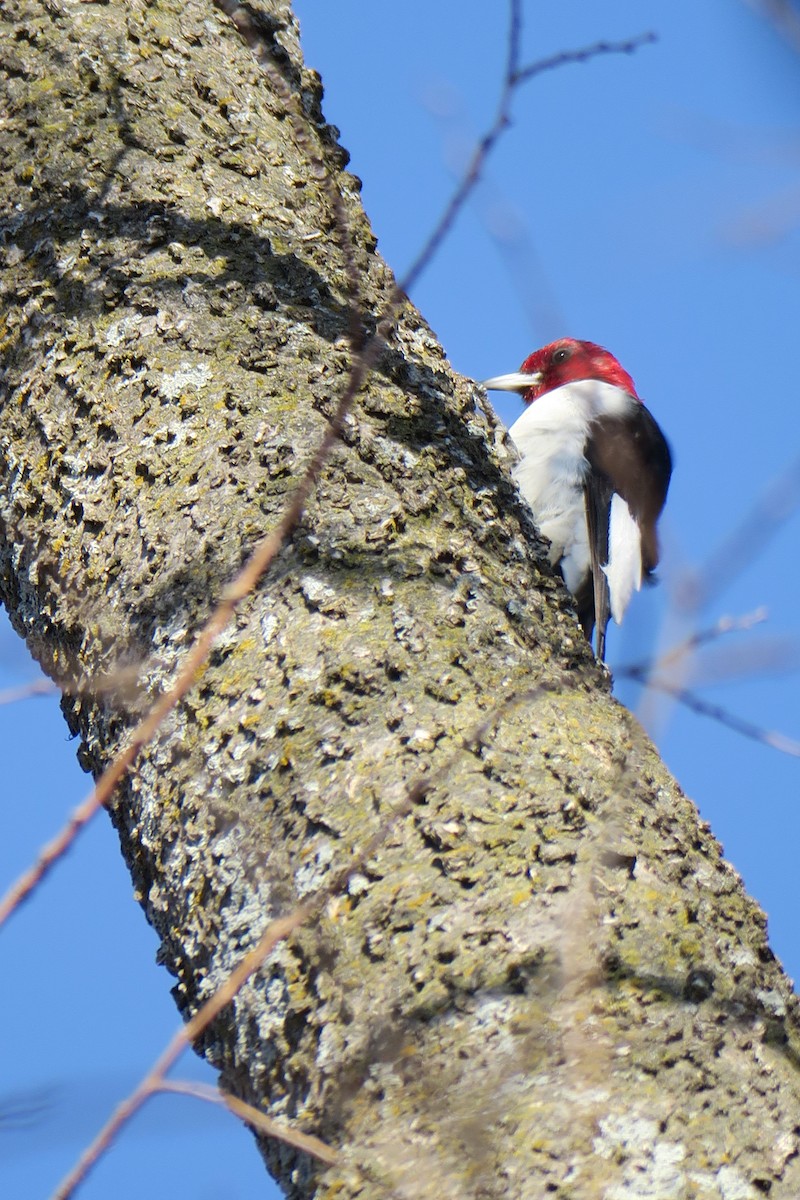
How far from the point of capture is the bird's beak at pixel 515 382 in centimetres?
467

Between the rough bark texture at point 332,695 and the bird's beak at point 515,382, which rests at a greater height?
the bird's beak at point 515,382

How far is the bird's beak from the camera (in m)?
4.67

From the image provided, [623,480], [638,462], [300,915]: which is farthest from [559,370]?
[300,915]

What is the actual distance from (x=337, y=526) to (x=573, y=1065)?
2.21 feet

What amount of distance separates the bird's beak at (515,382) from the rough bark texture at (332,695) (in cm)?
271

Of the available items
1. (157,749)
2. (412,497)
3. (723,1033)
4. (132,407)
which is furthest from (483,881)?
(132,407)

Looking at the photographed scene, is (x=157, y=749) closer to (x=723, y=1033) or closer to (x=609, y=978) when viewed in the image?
(x=609, y=978)

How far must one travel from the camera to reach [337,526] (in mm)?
1460

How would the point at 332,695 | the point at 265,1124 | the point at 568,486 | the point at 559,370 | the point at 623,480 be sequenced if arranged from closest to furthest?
the point at 265,1124
the point at 332,695
the point at 568,486
the point at 623,480
the point at 559,370

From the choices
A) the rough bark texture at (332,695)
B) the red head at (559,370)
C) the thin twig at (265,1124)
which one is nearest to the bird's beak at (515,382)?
the red head at (559,370)

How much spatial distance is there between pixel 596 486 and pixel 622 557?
36 centimetres

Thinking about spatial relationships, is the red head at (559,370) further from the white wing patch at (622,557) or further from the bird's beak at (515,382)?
the white wing patch at (622,557)

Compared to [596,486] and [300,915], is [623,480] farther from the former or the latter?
[300,915]

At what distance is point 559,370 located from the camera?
4629 mm
